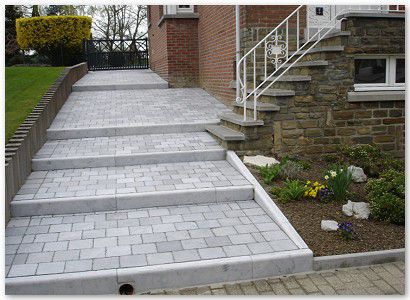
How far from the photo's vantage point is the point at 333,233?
5.10 m

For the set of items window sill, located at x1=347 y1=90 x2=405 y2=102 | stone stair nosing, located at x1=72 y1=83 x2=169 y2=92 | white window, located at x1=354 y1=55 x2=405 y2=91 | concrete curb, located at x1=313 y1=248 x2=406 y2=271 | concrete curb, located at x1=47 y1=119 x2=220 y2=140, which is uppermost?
white window, located at x1=354 y1=55 x2=405 y2=91

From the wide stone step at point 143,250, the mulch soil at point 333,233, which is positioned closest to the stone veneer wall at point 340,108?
the mulch soil at point 333,233

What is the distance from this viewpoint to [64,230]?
5289mm

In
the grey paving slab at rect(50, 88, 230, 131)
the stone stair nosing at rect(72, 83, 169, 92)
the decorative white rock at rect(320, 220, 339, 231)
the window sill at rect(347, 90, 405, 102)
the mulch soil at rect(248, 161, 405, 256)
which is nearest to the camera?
the mulch soil at rect(248, 161, 405, 256)

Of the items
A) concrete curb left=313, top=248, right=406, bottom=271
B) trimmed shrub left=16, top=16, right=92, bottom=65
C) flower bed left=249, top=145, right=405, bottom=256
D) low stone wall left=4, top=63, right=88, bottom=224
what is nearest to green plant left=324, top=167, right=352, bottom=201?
flower bed left=249, top=145, right=405, bottom=256

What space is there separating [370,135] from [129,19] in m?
28.5

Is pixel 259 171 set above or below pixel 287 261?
above

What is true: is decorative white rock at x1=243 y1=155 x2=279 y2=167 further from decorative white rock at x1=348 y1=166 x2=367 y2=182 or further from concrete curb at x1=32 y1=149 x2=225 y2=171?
decorative white rock at x1=348 y1=166 x2=367 y2=182

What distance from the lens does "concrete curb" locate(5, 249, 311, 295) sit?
4242 mm

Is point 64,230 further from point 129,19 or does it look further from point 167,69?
point 129,19

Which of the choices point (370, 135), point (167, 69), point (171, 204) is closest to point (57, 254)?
point (171, 204)

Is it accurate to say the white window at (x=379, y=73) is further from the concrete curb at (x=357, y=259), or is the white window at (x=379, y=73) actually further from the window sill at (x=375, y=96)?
the concrete curb at (x=357, y=259)

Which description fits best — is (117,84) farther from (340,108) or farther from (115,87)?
(340,108)

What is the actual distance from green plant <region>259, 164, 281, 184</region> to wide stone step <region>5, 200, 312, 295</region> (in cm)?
69
